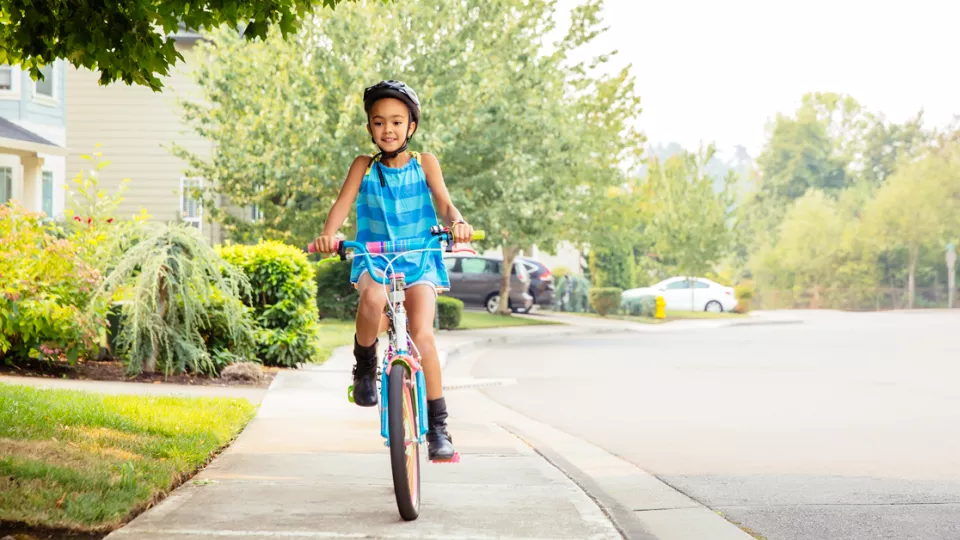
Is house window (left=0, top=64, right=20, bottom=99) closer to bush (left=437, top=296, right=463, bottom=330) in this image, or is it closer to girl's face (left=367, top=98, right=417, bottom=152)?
bush (left=437, top=296, right=463, bottom=330)

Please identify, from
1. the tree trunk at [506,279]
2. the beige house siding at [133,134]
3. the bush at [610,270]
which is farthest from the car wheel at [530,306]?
the beige house siding at [133,134]

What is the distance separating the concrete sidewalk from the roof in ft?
53.7

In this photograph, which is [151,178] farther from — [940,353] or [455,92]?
[940,353]

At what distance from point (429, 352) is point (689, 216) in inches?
1697

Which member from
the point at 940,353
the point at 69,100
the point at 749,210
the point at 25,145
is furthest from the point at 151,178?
the point at 749,210

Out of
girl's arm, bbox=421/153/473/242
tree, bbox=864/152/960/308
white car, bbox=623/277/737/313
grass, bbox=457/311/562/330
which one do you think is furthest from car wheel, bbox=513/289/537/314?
girl's arm, bbox=421/153/473/242

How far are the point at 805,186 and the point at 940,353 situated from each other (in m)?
77.1

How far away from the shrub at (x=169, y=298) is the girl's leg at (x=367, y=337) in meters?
6.78

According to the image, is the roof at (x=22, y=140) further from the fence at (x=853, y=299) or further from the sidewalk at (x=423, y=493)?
the fence at (x=853, y=299)

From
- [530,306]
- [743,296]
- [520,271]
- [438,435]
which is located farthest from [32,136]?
[743,296]

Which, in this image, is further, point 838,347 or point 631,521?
point 838,347

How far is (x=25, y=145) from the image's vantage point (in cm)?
2456

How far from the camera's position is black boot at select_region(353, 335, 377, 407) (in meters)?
6.32

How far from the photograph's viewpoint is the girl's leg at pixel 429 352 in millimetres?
6121
